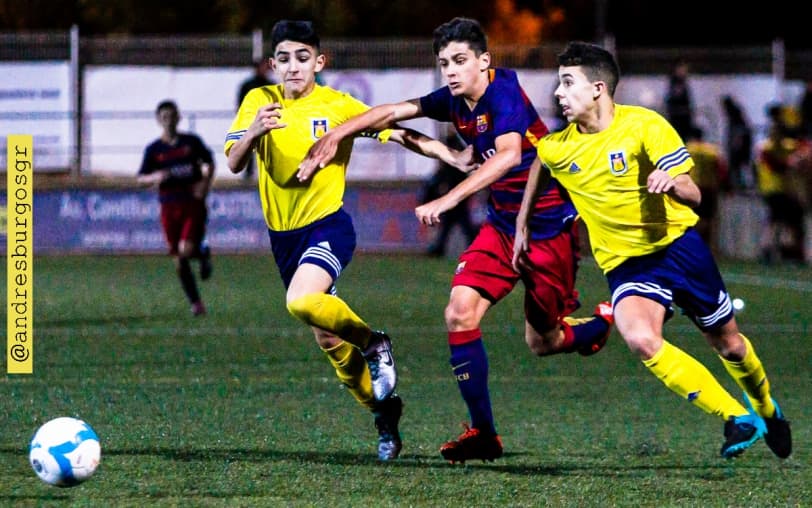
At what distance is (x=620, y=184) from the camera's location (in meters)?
6.95

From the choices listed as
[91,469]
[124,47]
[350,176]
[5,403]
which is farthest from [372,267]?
[91,469]

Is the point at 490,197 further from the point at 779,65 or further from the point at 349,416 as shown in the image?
the point at 779,65

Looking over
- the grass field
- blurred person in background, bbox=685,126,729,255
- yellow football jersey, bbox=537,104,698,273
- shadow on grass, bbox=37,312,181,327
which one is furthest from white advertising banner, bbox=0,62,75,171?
yellow football jersey, bbox=537,104,698,273

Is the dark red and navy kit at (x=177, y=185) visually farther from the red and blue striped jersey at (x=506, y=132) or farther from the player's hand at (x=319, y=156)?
the player's hand at (x=319, y=156)

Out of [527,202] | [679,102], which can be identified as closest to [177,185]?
[527,202]

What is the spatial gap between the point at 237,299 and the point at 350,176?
347 inches

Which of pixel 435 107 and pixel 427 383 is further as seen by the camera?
pixel 427 383

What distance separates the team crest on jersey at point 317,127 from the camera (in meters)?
7.63

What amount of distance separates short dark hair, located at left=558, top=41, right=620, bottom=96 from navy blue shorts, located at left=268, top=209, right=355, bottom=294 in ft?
4.53

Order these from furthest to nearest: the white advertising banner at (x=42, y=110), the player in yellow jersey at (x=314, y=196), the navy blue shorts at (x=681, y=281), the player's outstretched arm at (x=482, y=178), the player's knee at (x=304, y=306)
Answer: the white advertising banner at (x=42, y=110) → the player in yellow jersey at (x=314, y=196) → the player's knee at (x=304, y=306) → the navy blue shorts at (x=681, y=281) → the player's outstretched arm at (x=482, y=178)

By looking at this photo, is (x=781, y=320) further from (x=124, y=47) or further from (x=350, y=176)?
(x=124, y=47)

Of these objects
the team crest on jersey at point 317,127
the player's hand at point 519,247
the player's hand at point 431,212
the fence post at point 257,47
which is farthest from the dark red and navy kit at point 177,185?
the fence post at point 257,47

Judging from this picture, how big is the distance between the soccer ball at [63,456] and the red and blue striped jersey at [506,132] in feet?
7.78

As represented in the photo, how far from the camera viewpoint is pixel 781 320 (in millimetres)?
14234
